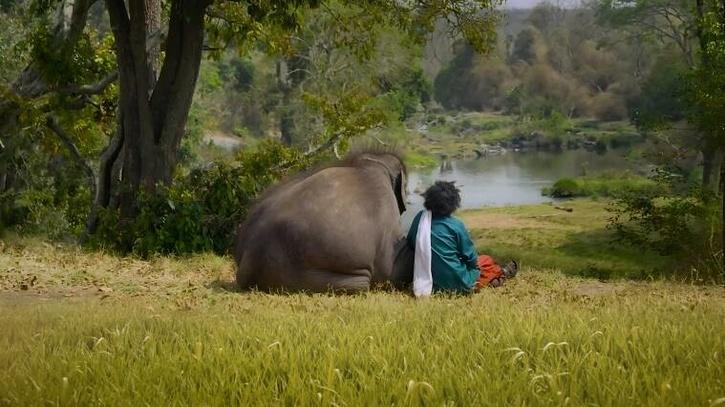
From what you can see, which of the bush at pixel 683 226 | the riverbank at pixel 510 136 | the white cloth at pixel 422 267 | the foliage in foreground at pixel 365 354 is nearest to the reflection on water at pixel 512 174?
the riverbank at pixel 510 136

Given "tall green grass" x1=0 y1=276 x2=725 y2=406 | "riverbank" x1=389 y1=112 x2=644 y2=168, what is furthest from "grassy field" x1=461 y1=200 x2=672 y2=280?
"riverbank" x1=389 y1=112 x2=644 y2=168

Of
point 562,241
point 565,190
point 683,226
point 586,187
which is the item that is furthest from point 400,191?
point 586,187

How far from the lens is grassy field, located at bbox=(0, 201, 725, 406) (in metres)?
3.99

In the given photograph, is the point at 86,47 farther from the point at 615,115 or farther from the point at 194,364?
the point at 615,115

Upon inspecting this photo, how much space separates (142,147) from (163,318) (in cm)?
830

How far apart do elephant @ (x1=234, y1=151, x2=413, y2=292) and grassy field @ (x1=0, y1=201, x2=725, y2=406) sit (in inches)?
32.2

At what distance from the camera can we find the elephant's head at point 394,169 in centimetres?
948

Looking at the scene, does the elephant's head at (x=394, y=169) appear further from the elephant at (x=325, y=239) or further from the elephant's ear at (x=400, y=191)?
the elephant at (x=325, y=239)

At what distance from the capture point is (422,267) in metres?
8.08

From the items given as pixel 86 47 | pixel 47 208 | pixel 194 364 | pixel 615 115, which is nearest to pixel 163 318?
pixel 194 364

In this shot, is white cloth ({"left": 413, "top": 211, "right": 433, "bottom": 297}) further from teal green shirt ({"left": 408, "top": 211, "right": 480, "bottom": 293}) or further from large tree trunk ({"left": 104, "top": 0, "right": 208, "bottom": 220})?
large tree trunk ({"left": 104, "top": 0, "right": 208, "bottom": 220})

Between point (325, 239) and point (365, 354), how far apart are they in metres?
3.58

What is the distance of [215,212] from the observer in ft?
42.7

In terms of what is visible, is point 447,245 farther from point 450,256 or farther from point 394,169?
point 394,169
